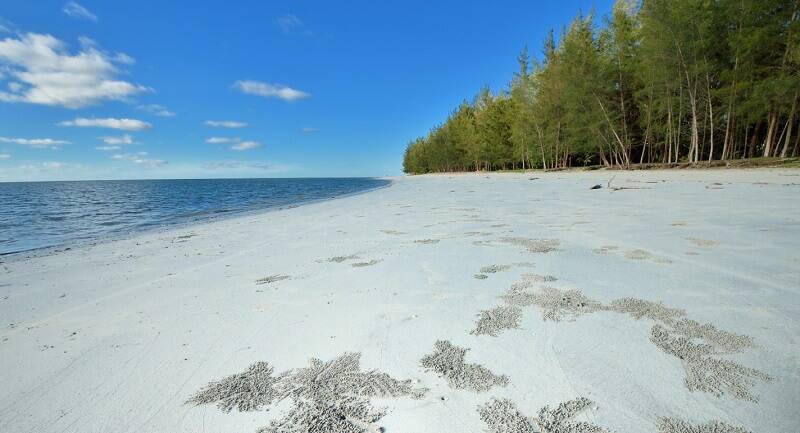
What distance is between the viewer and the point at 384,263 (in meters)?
3.38

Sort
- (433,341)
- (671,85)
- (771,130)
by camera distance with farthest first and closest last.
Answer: (671,85)
(771,130)
(433,341)

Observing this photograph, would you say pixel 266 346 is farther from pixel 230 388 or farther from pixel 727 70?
pixel 727 70

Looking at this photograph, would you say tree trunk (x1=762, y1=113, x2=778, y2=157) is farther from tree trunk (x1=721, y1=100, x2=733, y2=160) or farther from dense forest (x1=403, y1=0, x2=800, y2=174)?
tree trunk (x1=721, y1=100, x2=733, y2=160)

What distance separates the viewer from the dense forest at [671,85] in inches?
570

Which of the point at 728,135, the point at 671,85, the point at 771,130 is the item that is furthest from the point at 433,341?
the point at 728,135

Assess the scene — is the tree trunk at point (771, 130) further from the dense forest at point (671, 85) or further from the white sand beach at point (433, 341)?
the white sand beach at point (433, 341)

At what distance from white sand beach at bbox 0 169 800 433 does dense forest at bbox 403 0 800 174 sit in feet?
55.0

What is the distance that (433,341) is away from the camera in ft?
5.85

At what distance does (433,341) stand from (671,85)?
21.4 metres

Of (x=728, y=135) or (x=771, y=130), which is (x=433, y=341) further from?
(x=728, y=135)

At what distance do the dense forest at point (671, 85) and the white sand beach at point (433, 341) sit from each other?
1677cm

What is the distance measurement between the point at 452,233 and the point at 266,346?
3.24 m

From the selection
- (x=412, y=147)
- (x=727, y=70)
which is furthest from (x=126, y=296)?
(x=412, y=147)

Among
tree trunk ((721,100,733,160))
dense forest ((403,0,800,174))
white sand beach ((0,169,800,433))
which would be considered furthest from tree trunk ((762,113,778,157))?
white sand beach ((0,169,800,433))
